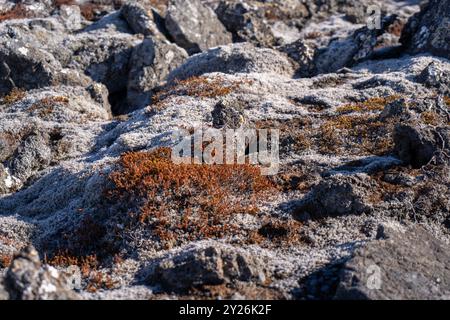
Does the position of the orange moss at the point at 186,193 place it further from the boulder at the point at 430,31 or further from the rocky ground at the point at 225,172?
the boulder at the point at 430,31

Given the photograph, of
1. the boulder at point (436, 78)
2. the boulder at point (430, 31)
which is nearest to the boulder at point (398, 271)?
the boulder at point (436, 78)

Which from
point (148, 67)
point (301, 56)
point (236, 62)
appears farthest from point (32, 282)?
point (301, 56)

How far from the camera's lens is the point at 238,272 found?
16.3 meters

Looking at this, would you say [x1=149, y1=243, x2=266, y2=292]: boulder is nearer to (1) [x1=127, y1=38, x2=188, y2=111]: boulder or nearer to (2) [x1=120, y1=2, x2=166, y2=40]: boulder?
(1) [x1=127, y1=38, x2=188, y2=111]: boulder

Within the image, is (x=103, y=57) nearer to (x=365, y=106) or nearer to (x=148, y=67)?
(x=148, y=67)

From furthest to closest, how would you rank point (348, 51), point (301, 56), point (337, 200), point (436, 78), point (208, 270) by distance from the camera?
1. point (348, 51)
2. point (301, 56)
3. point (436, 78)
4. point (337, 200)
5. point (208, 270)

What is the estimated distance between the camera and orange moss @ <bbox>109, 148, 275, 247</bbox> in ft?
64.3

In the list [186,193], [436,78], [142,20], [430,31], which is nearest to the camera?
[186,193]

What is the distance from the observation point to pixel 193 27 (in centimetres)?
4878

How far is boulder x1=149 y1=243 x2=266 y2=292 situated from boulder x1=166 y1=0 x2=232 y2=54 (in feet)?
112

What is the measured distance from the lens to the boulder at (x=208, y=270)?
16.0 metres

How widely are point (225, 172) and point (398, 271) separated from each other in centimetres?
885

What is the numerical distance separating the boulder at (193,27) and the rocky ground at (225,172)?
151 inches
